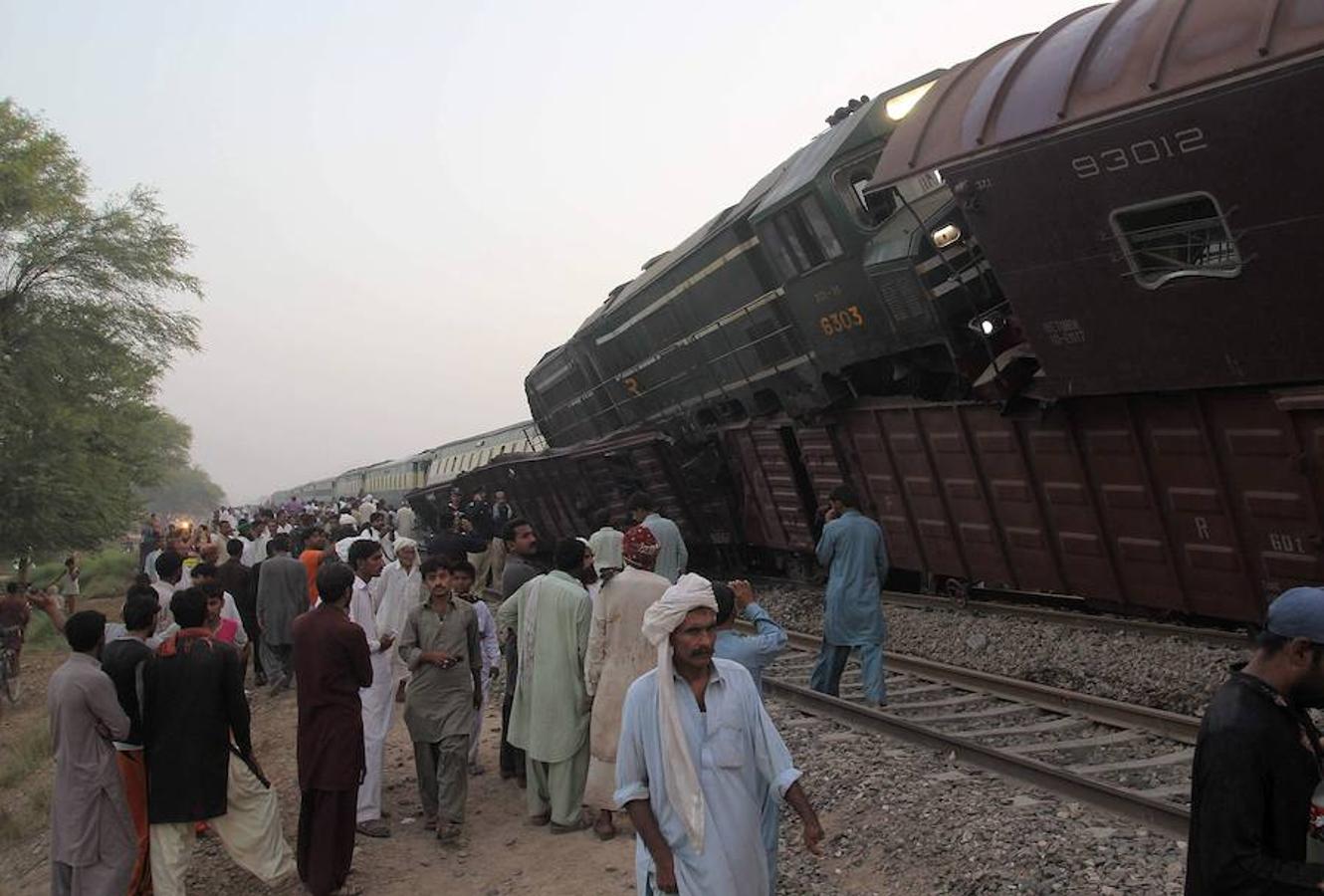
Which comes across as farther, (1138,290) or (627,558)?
(1138,290)

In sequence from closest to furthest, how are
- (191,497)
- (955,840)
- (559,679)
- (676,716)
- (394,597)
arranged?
1. (676,716)
2. (955,840)
3. (559,679)
4. (394,597)
5. (191,497)

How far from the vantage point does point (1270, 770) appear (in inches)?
102

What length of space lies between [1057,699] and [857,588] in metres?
1.64

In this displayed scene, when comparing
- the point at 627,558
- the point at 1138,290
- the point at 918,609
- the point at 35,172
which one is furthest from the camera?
the point at 35,172

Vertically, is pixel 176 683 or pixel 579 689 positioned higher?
pixel 176 683

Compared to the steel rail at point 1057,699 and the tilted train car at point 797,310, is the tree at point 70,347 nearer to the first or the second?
the tilted train car at point 797,310

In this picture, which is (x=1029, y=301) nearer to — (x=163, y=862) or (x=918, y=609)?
(x=918, y=609)

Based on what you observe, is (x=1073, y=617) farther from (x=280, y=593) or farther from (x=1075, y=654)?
(x=280, y=593)

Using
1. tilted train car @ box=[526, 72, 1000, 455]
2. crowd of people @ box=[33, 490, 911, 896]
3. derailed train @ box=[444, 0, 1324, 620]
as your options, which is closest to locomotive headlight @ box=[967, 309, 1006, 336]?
derailed train @ box=[444, 0, 1324, 620]

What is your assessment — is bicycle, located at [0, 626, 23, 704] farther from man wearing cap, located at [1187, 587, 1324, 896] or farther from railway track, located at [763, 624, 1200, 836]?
man wearing cap, located at [1187, 587, 1324, 896]

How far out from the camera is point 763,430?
46.9ft

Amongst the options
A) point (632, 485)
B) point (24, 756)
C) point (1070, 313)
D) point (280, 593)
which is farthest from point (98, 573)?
point (1070, 313)

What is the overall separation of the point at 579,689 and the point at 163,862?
7.64ft

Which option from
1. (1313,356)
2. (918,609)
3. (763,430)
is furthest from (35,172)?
(1313,356)
